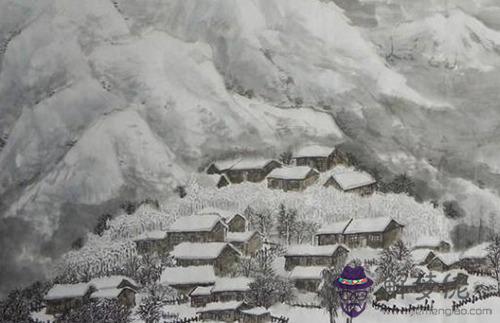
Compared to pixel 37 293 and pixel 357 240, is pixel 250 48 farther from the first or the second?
pixel 37 293

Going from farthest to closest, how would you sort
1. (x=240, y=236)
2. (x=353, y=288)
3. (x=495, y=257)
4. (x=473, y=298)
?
(x=240, y=236) < (x=495, y=257) < (x=473, y=298) < (x=353, y=288)

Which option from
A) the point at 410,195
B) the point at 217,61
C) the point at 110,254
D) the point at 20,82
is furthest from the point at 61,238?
the point at 410,195

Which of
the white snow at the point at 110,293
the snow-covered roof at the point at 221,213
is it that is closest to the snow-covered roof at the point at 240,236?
the snow-covered roof at the point at 221,213

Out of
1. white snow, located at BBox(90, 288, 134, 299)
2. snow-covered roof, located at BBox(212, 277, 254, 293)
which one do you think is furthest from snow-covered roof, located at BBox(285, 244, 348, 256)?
white snow, located at BBox(90, 288, 134, 299)

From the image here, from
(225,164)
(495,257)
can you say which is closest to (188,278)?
(225,164)

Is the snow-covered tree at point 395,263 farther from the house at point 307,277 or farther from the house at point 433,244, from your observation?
the house at point 307,277

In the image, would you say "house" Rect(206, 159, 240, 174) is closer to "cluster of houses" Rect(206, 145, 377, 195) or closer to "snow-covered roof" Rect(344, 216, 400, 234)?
"cluster of houses" Rect(206, 145, 377, 195)

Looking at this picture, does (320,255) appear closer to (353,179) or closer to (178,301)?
(353,179)
